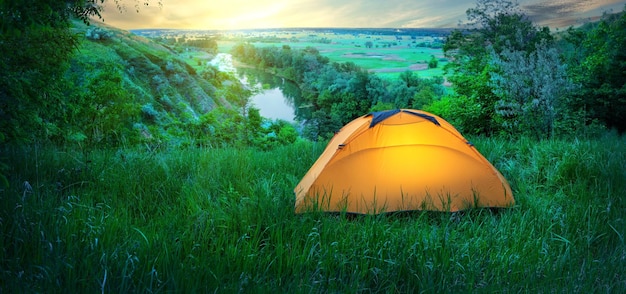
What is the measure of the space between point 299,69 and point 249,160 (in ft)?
83.9

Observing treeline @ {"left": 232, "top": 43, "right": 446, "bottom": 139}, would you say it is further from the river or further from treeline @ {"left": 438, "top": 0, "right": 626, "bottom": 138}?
treeline @ {"left": 438, "top": 0, "right": 626, "bottom": 138}

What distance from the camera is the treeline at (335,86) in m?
25.2

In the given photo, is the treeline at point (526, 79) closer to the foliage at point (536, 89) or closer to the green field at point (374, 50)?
the foliage at point (536, 89)

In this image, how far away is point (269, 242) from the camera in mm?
3268

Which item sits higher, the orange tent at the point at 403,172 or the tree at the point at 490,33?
the tree at the point at 490,33

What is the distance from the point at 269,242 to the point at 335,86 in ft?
78.5

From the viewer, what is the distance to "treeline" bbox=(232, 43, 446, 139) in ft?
82.7

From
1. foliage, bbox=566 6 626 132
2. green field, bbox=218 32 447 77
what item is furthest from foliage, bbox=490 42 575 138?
green field, bbox=218 32 447 77

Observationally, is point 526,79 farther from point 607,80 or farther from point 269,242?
point 269,242

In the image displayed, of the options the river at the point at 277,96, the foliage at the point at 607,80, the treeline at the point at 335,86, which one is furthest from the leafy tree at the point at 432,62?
the foliage at the point at 607,80

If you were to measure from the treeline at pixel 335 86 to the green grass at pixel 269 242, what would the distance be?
17.7m

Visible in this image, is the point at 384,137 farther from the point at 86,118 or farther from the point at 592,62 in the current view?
the point at 592,62

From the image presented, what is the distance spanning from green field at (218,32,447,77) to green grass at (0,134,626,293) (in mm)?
23384

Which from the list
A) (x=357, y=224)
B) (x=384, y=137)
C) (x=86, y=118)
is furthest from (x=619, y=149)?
(x=86, y=118)
